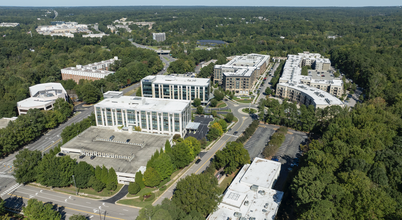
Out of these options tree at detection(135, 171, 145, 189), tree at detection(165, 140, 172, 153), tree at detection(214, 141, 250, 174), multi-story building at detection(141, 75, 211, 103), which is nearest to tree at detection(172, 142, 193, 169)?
tree at detection(165, 140, 172, 153)

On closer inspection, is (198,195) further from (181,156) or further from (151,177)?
(181,156)

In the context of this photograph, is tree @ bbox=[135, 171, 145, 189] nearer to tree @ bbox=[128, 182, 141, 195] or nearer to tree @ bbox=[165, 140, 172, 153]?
tree @ bbox=[128, 182, 141, 195]

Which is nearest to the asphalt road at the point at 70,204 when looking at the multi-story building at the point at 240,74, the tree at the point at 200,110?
the tree at the point at 200,110

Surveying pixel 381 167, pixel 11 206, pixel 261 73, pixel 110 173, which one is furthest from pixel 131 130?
pixel 261 73

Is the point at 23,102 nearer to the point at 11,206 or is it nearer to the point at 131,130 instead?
the point at 131,130

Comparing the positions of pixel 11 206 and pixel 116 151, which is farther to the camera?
pixel 116 151
